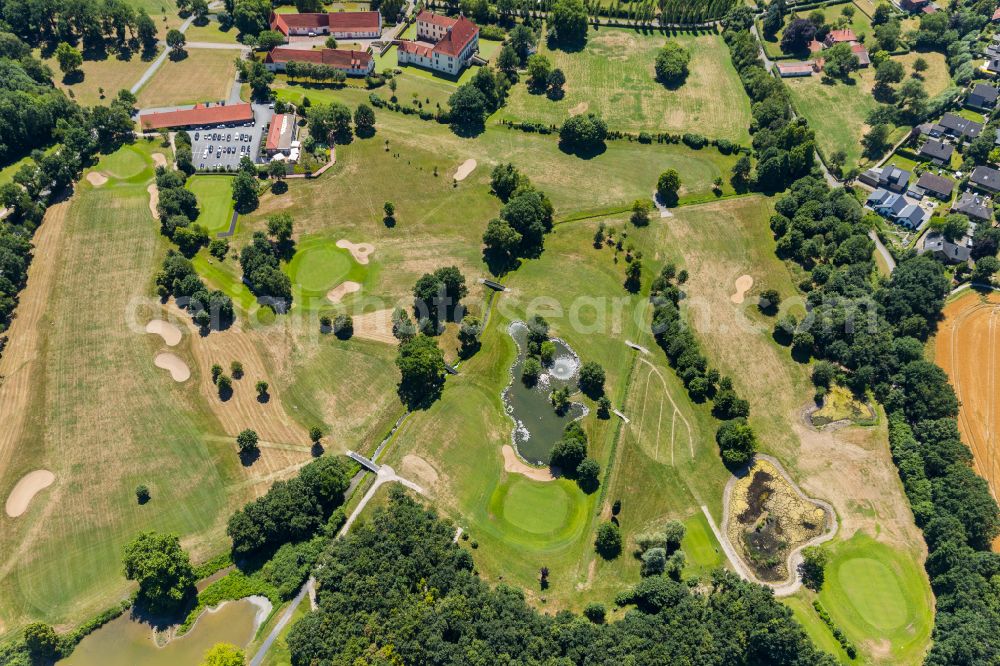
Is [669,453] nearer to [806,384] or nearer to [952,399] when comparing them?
[806,384]

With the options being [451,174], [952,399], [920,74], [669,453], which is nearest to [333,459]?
[669,453]

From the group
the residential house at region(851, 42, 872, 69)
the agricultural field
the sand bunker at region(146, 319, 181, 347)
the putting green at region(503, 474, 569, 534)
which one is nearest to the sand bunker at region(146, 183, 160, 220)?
the sand bunker at region(146, 319, 181, 347)

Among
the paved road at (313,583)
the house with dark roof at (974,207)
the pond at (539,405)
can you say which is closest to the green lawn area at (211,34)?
the pond at (539,405)

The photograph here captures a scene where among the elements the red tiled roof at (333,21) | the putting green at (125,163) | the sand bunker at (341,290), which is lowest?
the sand bunker at (341,290)

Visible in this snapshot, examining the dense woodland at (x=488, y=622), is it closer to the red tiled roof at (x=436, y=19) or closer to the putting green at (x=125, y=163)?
the putting green at (x=125, y=163)

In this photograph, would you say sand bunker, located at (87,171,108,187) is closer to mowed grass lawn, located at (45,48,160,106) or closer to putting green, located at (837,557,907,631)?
mowed grass lawn, located at (45,48,160,106)

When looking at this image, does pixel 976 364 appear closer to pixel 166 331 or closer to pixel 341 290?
pixel 341 290
